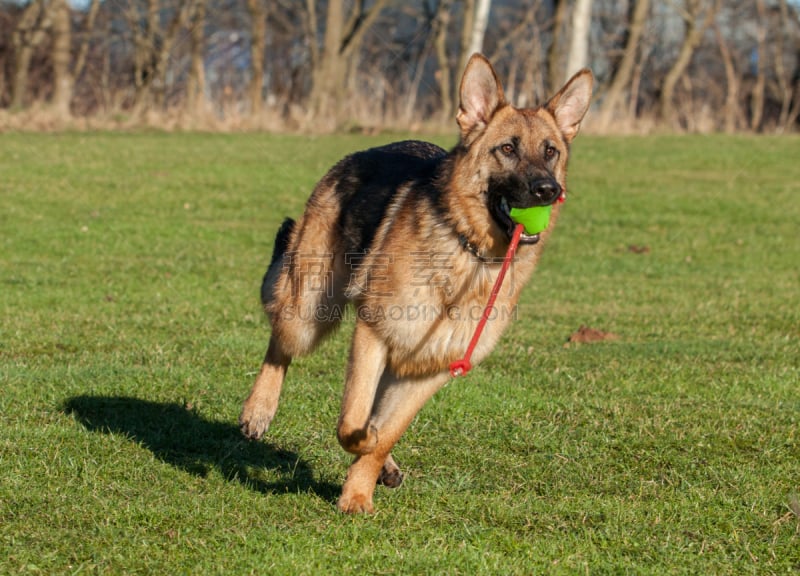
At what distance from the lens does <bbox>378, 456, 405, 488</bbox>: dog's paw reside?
200 inches

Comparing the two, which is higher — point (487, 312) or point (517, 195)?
point (517, 195)

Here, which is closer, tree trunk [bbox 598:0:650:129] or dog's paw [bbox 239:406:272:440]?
dog's paw [bbox 239:406:272:440]

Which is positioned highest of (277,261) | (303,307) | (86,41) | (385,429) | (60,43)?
(277,261)

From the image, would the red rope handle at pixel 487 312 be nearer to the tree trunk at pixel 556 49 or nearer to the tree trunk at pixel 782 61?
the tree trunk at pixel 556 49

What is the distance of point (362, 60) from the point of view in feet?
128

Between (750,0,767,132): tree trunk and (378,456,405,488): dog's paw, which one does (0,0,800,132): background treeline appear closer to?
(750,0,767,132): tree trunk

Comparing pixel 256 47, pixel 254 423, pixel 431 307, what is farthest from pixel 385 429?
pixel 256 47

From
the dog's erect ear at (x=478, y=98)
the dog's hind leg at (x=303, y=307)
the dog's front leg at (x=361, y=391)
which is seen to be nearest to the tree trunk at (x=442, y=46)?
the dog's hind leg at (x=303, y=307)

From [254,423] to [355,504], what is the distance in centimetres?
111

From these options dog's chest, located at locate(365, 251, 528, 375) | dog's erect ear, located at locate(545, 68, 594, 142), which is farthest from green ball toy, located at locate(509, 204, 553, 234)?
dog's erect ear, located at locate(545, 68, 594, 142)

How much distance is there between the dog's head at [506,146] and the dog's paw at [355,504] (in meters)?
1.47

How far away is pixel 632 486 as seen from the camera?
529 centimetres

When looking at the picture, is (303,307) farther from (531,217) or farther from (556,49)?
(556,49)

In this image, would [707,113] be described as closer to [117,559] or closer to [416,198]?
[416,198]
